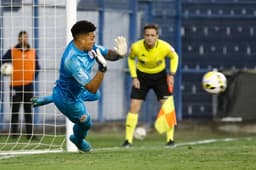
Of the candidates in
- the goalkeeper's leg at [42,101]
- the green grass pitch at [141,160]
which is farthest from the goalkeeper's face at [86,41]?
the green grass pitch at [141,160]

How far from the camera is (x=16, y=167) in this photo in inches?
450

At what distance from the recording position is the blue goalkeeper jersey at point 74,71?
1169 centimetres

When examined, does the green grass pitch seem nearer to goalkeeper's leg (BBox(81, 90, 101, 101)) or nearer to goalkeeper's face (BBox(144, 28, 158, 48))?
goalkeeper's leg (BBox(81, 90, 101, 101))

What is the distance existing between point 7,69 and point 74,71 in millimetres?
7005

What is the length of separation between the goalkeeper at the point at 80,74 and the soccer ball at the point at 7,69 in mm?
5362

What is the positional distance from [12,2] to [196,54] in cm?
830

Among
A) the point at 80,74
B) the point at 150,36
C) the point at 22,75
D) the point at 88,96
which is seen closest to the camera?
the point at 80,74

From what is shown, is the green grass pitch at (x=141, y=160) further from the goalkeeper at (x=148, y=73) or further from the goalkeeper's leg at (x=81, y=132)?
the goalkeeper at (x=148, y=73)

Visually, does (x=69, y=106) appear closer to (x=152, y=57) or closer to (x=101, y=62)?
(x=101, y=62)

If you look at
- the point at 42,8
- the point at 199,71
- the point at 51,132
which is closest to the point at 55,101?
the point at 42,8

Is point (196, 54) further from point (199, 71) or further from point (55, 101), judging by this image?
point (55, 101)

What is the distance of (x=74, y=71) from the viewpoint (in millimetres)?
11727

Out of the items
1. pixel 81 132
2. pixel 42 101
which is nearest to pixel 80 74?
pixel 81 132

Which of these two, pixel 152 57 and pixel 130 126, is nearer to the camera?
pixel 130 126
